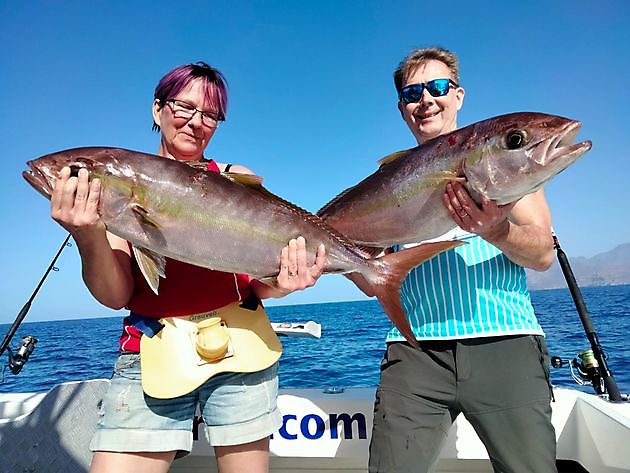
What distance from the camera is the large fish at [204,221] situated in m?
2.36

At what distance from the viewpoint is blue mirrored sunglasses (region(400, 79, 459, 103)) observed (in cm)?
303

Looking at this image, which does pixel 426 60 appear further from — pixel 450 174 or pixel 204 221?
pixel 204 221

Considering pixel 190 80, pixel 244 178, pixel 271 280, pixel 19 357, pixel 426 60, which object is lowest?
pixel 19 357

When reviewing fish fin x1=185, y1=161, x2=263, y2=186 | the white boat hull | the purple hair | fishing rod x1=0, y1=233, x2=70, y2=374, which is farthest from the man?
fishing rod x1=0, y1=233, x2=70, y2=374

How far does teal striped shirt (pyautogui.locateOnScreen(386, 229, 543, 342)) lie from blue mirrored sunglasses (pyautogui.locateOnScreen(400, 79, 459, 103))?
0.96 m

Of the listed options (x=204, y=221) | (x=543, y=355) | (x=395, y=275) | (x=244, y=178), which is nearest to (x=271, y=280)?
(x=204, y=221)

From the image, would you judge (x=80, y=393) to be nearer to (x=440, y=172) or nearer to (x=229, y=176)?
(x=229, y=176)

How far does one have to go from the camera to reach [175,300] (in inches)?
99.7

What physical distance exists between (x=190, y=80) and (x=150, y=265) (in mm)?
1061

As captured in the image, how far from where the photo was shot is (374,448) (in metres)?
2.72

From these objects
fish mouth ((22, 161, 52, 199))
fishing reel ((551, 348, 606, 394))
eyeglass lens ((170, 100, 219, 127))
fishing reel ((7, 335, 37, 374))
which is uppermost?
eyeglass lens ((170, 100, 219, 127))

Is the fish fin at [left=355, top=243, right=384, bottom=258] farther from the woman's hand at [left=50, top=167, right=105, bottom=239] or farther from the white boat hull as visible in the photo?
the white boat hull

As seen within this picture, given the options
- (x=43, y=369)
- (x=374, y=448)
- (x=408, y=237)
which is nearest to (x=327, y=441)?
(x=374, y=448)

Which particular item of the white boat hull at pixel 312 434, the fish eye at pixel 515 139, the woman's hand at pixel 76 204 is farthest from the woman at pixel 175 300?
the white boat hull at pixel 312 434
